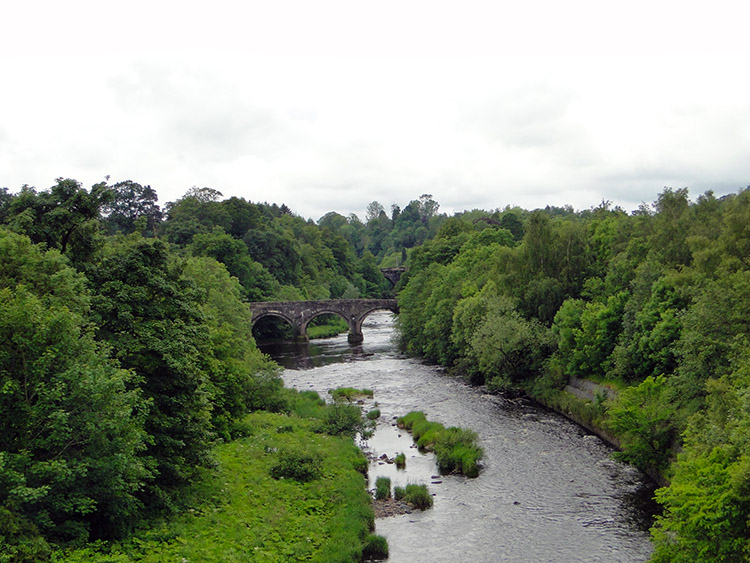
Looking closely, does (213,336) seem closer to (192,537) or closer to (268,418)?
(268,418)

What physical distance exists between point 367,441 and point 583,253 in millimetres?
31312

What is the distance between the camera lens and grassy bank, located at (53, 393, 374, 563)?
70.4ft

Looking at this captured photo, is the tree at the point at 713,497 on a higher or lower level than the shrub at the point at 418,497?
higher

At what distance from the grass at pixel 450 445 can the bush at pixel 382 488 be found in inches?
183

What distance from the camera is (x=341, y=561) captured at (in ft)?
79.3

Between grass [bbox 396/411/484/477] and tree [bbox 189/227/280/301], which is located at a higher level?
tree [bbox 189/227/280/301]

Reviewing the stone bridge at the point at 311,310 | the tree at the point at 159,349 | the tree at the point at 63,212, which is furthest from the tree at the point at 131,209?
the tree at the point at 159,349

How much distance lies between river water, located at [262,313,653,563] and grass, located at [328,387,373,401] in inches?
83.9

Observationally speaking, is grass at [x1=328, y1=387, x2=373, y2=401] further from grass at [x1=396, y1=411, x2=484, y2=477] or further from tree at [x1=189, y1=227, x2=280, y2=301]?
tree at [x1=189, y1=227, x2=280, y2=301]

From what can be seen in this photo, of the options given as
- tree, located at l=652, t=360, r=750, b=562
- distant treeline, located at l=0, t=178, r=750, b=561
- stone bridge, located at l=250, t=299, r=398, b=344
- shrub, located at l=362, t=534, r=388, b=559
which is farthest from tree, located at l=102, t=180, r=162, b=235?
tree, located at l=652, t=360, r=750, b=562

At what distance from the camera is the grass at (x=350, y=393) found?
2228 inches

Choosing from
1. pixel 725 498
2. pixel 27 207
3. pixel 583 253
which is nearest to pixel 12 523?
pixel 27 207

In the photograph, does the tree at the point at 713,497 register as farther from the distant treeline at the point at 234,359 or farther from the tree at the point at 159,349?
the tree at the point at 159,349

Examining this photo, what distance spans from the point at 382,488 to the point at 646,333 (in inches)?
801
